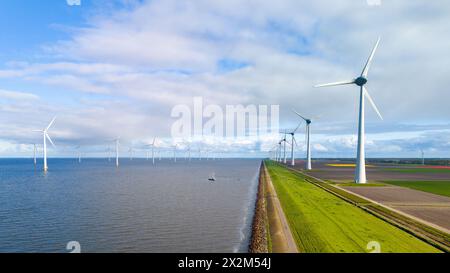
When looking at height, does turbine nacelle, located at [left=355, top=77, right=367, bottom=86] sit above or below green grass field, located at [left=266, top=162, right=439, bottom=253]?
above

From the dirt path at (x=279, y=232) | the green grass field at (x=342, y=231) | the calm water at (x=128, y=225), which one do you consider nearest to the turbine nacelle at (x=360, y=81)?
the calm water at (x=128, y=225)

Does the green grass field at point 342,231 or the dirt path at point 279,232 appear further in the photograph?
the dirt path at point 279,232

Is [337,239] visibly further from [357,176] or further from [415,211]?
[357,176]

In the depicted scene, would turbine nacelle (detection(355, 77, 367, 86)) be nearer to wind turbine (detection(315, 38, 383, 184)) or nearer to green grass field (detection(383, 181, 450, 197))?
wind turbine (detection(315, 38, 383, 184))

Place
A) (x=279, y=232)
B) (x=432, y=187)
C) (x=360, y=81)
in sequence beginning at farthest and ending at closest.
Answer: (x=360, y=81), (x=432, y=187), (x=279, y=232)

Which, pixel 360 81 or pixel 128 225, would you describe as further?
pixel 360 81

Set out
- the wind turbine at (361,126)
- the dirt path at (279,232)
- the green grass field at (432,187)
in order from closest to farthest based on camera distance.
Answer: the dirt path at (279,232) → the green grass field at (432,187) → the wind turbine at (361,126)

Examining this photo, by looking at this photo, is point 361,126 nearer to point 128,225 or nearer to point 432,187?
point 432,187

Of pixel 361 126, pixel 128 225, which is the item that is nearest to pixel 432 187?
pixel 361 126

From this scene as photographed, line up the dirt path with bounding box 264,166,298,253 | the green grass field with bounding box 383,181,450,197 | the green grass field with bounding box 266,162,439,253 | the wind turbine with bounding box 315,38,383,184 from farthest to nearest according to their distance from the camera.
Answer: the wind turbine with bounding box 315,38,383,184 → the green grass field with bounding box 383,181,450,197 → the dirt path with bounding box 264,166,298,253 → the green grass field with bounding box 266,162,439,253

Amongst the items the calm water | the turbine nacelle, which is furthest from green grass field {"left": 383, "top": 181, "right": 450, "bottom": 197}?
the calm water

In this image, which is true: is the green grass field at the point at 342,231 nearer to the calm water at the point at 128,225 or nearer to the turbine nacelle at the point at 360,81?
the calm water at the point at 128,225
